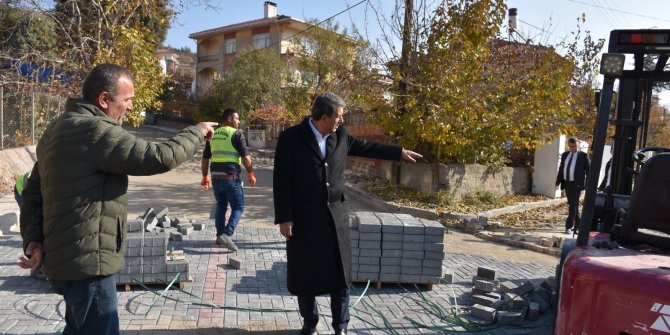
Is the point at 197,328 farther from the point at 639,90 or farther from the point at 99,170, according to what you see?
the point at 639,90

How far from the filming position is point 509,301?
510 cm

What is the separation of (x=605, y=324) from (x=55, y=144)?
2982mm

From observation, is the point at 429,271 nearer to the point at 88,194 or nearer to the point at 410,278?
the point at 410,278

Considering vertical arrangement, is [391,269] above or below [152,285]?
above

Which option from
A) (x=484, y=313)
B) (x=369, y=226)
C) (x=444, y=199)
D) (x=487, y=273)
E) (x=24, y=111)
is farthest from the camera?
(x=24, y=111)

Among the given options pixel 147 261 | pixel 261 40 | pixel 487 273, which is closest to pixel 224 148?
pixel 147 261

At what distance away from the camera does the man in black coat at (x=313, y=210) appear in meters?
4.08

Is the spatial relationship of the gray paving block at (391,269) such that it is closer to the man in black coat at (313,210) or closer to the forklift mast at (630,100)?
the man in black coat at (313,210)

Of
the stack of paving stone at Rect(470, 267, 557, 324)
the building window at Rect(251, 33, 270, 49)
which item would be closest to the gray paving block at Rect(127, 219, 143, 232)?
the stack of paving stone at Rect(470, 267, 557, 324)

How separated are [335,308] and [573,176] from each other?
7937 millimetres

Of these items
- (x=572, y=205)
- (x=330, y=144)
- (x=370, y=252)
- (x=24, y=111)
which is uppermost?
(x=24, y=111)

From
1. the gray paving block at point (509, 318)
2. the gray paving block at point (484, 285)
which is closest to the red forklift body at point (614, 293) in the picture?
the gray paving block at point (509, 318)

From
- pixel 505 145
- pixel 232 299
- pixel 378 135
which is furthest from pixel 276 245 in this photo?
pixel 378 135

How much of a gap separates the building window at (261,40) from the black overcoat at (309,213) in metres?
38.6
